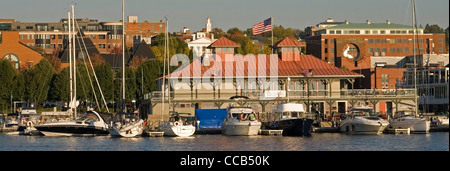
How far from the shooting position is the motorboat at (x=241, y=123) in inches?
2825

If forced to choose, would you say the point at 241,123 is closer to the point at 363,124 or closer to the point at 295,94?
the point at 363,124

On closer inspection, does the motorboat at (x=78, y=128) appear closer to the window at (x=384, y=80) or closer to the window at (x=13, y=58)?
the window at (x=384, y=80)

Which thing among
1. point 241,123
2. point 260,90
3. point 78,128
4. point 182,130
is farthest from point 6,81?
point 241,123

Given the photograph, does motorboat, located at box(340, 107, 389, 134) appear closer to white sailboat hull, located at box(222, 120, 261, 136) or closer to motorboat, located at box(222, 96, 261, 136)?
motorboat, located at box(222, 96, 261, 136)

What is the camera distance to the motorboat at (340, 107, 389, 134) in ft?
243

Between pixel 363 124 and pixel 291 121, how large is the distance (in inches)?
261

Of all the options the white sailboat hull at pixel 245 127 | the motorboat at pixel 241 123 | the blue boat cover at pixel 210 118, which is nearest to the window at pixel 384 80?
the blue boat cover at pixel 210 118

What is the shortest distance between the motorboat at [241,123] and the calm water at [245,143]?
1.81 m

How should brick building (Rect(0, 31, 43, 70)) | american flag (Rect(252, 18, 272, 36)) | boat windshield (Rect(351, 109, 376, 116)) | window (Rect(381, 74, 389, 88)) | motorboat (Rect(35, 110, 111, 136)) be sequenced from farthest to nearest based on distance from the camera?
brick building (Rect(0, 31, 43, 70))
window (Rect(381, 74, 389, 88))
american flag (Rect(252, 18, 272, 36))
boat windshield (Rect(351, 109, 376, 116))
motorboat (Rect(35, 110, 111, 136))

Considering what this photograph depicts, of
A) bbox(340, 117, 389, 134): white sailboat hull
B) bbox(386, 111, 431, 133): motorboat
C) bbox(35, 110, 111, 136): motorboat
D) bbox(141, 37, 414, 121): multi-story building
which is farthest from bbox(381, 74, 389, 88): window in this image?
bbox(35, 110, 111, 136): motorboat

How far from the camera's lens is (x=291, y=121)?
72500 mm

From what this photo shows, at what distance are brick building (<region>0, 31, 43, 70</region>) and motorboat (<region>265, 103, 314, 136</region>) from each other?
282 ft
